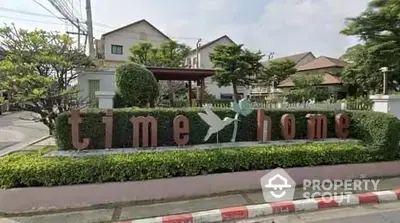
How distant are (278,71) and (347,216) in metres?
26.2

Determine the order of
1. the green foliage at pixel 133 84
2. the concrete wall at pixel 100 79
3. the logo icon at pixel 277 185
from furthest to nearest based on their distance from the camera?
the concrete wall at pixel 100 79, the green foliage at pixel 133 84, the logo icon at pixel 277 185

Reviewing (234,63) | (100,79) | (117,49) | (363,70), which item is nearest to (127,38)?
(117,49)

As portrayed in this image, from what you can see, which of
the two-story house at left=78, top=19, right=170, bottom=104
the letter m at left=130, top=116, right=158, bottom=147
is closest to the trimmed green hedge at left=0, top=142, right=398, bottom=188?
the letter m at left=130, top=116, right=158, bottom=147

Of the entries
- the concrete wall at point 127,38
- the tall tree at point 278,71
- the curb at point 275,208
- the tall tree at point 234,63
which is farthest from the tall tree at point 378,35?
the concrete wall at point 127,38

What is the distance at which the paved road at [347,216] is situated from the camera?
3992mm

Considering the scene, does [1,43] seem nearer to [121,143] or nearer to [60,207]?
[121,143]

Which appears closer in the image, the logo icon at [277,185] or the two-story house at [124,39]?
the logo icon at [277,185]

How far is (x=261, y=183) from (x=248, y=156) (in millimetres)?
516

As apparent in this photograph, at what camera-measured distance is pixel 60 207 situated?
168 inches

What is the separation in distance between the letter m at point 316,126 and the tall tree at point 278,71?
22.7 metres

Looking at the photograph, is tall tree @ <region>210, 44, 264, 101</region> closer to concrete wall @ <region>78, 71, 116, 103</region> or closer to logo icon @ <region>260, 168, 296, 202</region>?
concrete wall @ <region>78, 71, 116, 103</region>

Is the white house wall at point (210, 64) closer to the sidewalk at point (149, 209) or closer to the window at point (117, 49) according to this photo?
the window at point (117, 49)

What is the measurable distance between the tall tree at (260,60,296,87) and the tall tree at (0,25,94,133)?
77.4ft

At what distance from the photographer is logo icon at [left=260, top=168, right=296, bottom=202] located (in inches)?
190
